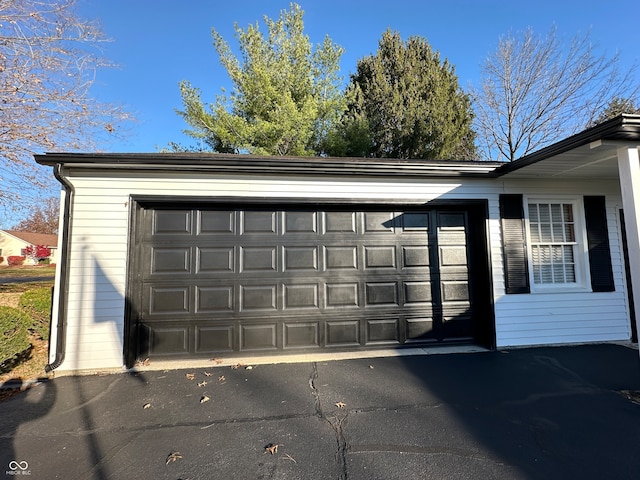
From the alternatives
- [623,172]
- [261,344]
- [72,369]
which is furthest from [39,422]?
[623,172]

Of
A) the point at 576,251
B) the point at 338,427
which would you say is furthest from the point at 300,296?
the point at 576,251

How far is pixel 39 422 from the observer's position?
116 inches

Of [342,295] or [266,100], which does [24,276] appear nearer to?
[266,100]

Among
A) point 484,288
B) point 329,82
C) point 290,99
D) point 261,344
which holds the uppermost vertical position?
point 329,82

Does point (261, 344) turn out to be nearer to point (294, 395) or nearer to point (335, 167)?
point (294, 395)

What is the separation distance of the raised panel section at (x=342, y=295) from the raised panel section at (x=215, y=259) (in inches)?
60.1

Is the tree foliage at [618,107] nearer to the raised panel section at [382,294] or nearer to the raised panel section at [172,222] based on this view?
the raised panel section at [382,294]

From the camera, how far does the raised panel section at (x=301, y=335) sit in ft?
15.2

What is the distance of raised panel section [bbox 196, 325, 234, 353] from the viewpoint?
14.6 ft

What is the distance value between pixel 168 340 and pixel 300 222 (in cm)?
257

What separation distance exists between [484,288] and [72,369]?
5994 mm

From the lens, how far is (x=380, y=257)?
487cm

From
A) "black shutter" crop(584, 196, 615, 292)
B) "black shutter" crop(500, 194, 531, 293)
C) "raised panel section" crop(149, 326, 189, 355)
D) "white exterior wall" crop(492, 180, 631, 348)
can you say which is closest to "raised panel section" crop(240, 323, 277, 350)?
"raised panel section" crop(149, 326, 189, 355)

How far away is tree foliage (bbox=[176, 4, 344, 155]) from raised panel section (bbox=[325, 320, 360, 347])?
857cm
